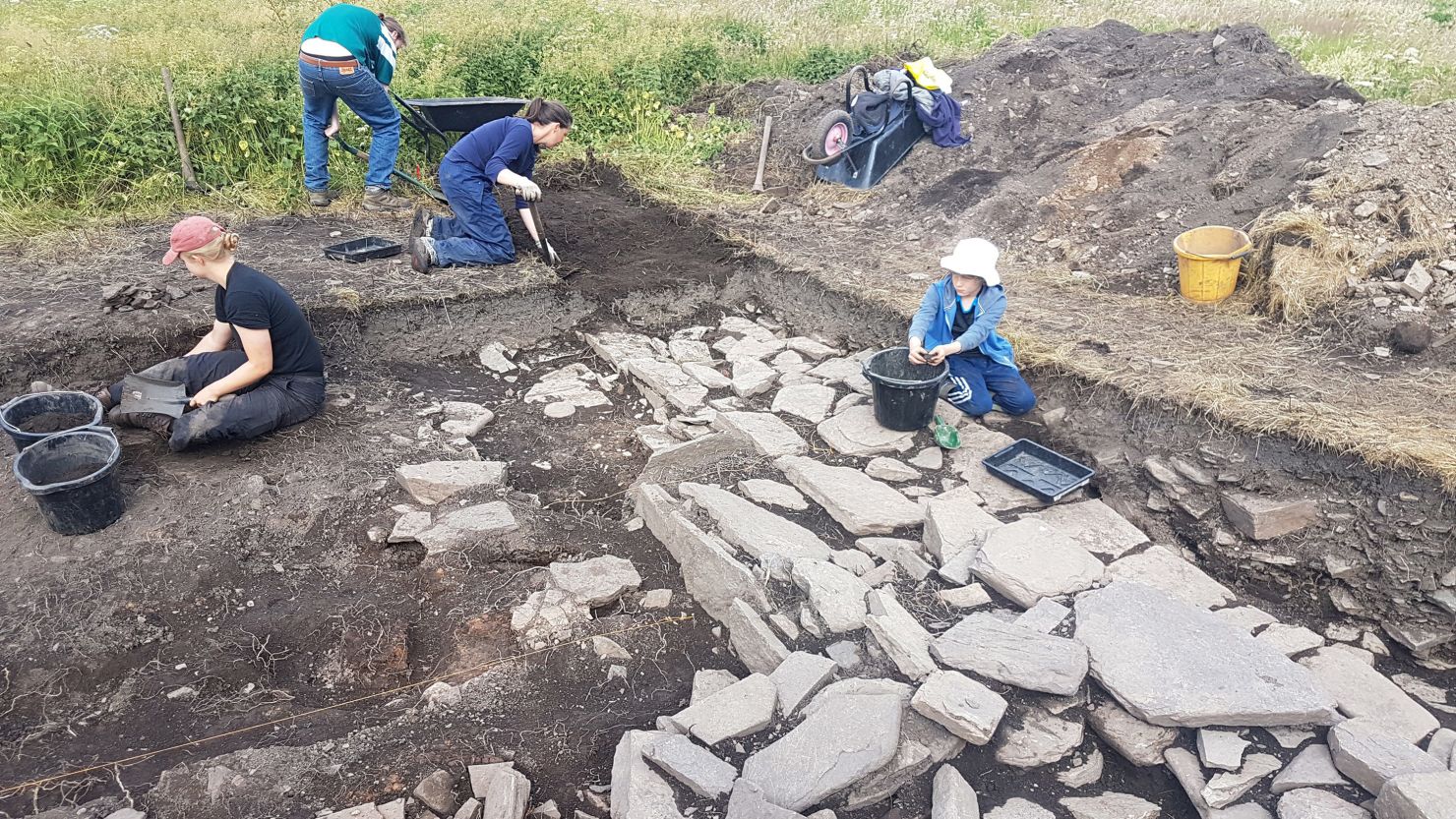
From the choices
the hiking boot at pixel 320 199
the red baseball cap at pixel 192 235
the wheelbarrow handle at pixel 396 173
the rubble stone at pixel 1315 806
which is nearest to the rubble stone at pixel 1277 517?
the rubble stone at pixel 1315 806

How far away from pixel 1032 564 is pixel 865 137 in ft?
19.1

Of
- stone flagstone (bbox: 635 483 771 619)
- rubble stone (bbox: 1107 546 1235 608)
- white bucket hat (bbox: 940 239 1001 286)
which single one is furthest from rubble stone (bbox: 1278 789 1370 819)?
white bucket hat (bbox: 940 239 1001 286)

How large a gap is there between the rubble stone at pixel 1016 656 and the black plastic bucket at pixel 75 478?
3.94m

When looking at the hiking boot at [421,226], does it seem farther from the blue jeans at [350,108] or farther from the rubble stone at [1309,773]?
the rubble stone at [1309,773]

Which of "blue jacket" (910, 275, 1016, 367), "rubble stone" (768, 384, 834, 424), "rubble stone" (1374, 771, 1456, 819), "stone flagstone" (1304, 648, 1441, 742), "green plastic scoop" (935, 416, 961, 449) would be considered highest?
"blue jacket" (910, 275, 1016, 367)

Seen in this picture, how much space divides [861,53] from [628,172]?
14.8ft

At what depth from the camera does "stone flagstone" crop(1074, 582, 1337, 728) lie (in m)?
3.08

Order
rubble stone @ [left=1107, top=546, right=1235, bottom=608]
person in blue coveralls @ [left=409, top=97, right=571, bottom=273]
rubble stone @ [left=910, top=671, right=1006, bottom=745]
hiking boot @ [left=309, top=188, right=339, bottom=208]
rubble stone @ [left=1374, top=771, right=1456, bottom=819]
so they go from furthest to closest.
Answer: hiking boot @ [left=309, top=188, right=339, bottom=208], person in blue coveralls @ [left=409, top=97, right=571, bottom=273], rubble stone @ [left=1107, top=546, right=1235, bottom=608], rubble stone @ [left=910, top=671, right=1006, bottom=745], rubble stone @ [left=1374, top=771, right=1456, bottom=819]

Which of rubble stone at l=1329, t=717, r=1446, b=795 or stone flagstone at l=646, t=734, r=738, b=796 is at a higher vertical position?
rubble stone at l=1329, t=717, r=1446, b=795

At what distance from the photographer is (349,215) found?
25.9 ft

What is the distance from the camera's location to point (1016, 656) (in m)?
3.34

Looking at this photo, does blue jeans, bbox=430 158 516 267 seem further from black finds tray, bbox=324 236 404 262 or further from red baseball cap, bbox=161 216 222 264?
red baseball cap, bbox=161 216 222 264

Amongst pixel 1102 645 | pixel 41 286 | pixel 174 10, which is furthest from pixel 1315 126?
pixel 174 10

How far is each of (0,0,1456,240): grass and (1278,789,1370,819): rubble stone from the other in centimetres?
705
